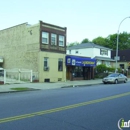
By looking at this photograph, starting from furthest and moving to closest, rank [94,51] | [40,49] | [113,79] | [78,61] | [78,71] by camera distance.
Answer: [94,51]
[78,71]
[78,61]
[113,79]
[40,49]

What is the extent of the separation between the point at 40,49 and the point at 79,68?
8.32 m

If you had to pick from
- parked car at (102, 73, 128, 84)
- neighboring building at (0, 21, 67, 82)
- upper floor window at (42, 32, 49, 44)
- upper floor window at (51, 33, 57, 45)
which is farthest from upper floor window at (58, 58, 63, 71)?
parked car at (102, 73, 128, 84)

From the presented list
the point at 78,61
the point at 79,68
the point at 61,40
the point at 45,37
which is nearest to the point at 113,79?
the point at 78,61

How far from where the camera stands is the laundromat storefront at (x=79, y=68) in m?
29.6

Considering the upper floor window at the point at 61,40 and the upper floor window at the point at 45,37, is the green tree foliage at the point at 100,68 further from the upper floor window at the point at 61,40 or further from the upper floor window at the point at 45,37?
the upper floor window at the point at 45,37

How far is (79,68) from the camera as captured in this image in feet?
107

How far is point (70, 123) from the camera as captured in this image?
664 cm

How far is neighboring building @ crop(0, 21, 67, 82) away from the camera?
26953 mm

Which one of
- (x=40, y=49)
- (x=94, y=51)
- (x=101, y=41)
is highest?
(x=101, y=41)

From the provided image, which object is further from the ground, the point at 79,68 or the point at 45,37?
the point at 45,37

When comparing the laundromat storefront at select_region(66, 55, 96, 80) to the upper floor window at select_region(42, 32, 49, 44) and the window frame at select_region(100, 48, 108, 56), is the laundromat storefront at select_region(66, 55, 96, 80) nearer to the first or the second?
the upper floor window at select_region(42, 32, 49, 44)

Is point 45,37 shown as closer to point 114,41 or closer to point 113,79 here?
point 113,79

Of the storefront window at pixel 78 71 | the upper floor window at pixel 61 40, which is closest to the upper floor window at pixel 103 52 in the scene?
the storefront window at pixel 78 71

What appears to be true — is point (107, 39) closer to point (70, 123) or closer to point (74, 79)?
point (74, 79)
